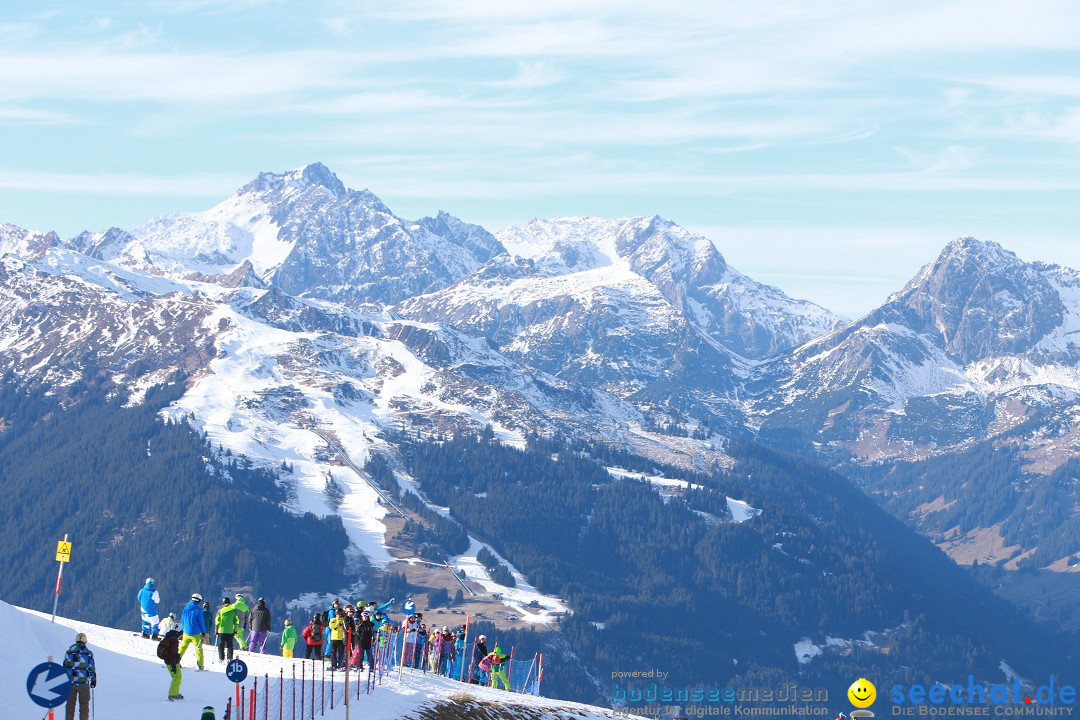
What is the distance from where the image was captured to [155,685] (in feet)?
250

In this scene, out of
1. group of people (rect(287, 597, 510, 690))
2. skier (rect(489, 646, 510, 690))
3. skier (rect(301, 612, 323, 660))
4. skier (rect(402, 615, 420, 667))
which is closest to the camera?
group of people (rect(287, 597, 510, 690))

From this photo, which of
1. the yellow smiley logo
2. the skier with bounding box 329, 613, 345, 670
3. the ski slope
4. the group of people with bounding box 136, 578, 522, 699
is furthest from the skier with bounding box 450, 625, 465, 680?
the yellow smiley logo

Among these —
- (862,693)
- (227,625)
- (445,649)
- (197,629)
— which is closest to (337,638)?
(227,625)

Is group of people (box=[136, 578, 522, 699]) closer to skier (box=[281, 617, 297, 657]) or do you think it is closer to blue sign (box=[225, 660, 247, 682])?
skier (box=[281, 617, 297, 657])

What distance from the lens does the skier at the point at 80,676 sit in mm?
61688

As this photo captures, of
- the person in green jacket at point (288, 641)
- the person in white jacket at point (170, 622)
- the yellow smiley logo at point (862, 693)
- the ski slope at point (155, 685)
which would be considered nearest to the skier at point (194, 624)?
the ski slope at point (155, 685)

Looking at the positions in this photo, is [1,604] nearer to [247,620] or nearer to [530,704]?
[247,620]

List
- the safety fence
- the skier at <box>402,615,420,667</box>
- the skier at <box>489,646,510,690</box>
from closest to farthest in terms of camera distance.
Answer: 1. the safety fence
2. the skier at <box>402,615,420,667</box>
3. the skier at <box>489,646,510,690</box>

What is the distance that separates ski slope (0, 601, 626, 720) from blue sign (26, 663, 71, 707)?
11.8 meters

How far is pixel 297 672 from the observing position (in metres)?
82.2

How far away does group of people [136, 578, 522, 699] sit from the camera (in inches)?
3127

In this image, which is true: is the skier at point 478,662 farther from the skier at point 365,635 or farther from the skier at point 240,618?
the skier at point 365,635

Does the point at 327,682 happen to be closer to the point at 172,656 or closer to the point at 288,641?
the point at 172,656

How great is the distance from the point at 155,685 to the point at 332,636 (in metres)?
11.3
